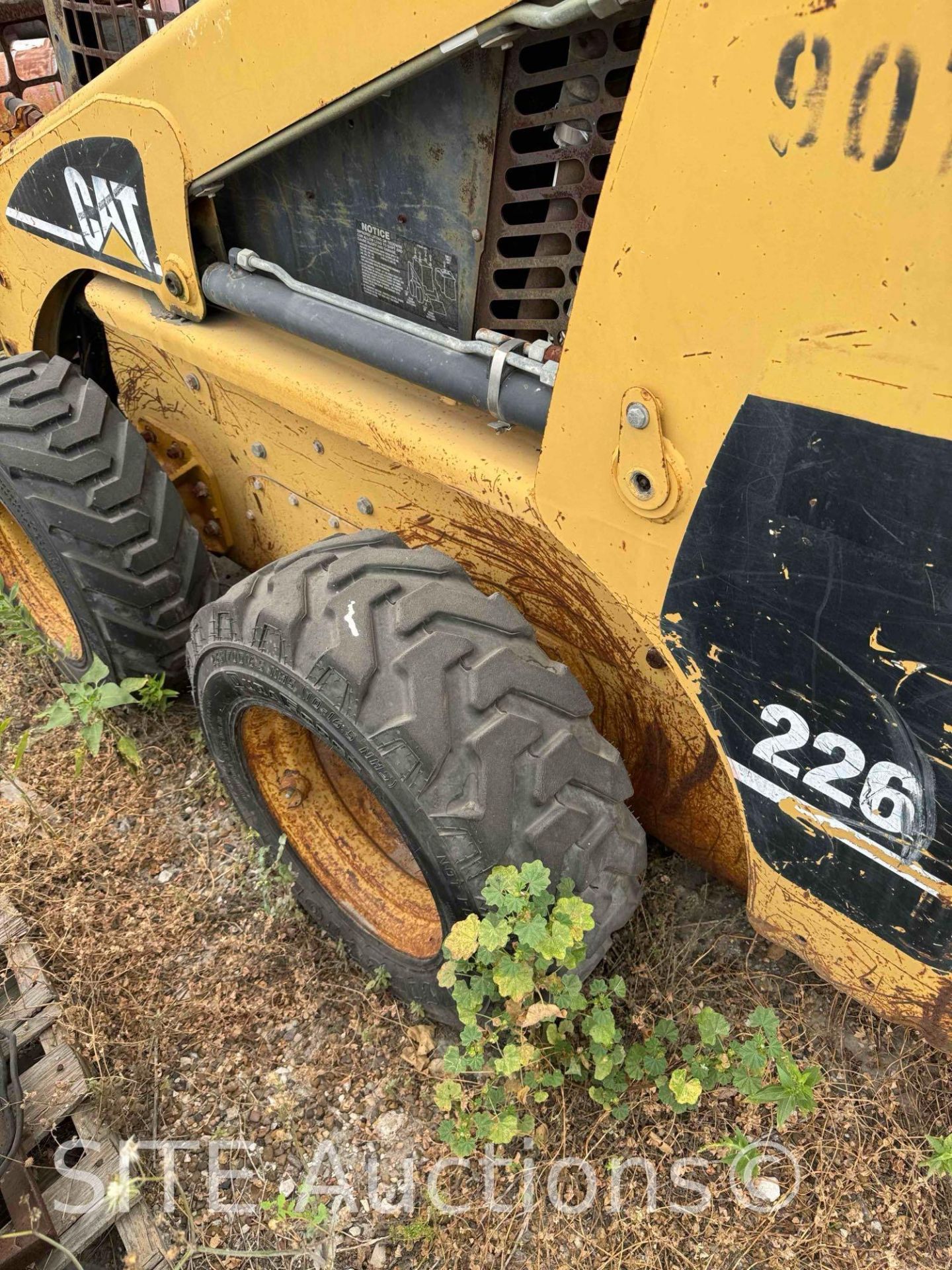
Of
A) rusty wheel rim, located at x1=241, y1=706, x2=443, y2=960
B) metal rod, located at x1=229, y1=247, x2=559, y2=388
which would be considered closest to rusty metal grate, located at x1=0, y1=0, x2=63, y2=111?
metal rod, located at x1=229, y1=247, x2=559, y2=388

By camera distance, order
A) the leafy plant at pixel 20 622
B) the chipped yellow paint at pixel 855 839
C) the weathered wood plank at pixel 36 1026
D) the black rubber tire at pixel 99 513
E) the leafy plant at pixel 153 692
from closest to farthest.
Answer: the chipped yellow paint at pixel 855 839 < the weathered wood plank at pixel 36 1026 < the black rubber tire at pixel 99 513 < the leafy plant at pixel 153 692 < the leafy plant at pixel 20 622

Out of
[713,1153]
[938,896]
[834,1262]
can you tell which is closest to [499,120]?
[938,896]

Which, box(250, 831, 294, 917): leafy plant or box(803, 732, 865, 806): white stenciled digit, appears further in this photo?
box(250, 831, 294, 917): leafy plant

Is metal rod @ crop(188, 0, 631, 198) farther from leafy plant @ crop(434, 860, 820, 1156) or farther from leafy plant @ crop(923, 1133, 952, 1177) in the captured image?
leafy plant @ crop(923, 1133, 952, 1177)

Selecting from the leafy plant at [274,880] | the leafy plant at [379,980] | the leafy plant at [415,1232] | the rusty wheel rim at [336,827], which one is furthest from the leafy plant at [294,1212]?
the leafy plant at [274,880]

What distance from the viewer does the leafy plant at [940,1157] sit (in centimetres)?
157

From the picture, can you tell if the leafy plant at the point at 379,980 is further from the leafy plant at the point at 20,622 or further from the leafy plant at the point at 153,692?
the leafy plant at the point at 20,622

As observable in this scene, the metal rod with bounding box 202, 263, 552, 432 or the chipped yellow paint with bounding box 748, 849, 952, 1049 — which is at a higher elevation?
the metal rod with bounding box 202, 263, 552, 432

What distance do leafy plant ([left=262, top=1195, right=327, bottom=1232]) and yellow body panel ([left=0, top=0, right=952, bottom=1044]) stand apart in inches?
36.0

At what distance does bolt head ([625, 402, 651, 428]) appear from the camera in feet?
3.87

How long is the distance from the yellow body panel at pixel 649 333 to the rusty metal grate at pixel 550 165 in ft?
0.58

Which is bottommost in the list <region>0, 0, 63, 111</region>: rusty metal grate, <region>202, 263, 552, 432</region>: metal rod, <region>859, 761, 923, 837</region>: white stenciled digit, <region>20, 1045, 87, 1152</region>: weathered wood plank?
<region>20, 1045, 87, 1152</region>: weathered wood plank

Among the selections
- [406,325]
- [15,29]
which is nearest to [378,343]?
[406,325]

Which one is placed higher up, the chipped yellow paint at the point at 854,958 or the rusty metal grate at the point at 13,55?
the rusty metal grate at the point at 13,55
